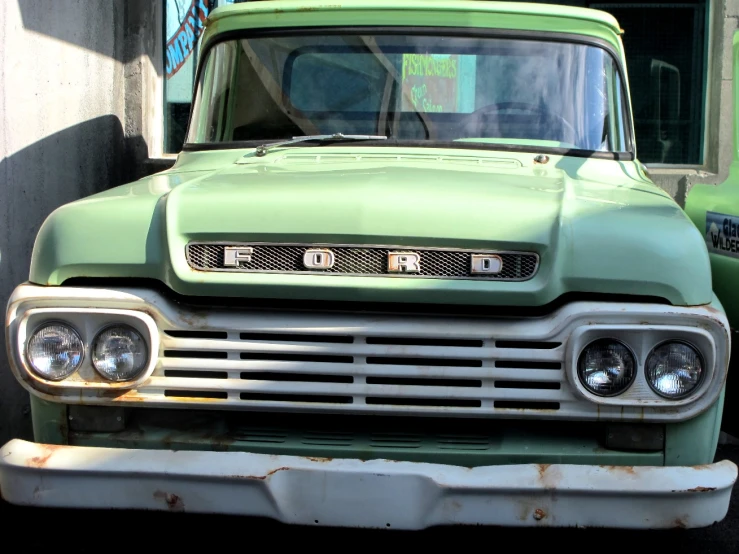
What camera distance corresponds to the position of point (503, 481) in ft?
7.68

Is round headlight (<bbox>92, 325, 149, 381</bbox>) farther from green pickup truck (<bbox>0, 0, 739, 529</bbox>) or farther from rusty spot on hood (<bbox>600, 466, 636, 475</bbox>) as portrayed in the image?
rusty spot on hood (<bbox>600, 466, 636, 475</bbox>)

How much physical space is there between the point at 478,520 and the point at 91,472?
1.00 metres

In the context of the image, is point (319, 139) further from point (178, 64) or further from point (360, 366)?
point (178, 64)

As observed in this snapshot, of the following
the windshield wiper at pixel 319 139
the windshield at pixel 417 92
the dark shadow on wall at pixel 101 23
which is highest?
the dark shadow on wall at pixel 101 23

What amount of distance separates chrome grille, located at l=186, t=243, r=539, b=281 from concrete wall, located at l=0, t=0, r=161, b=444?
88.8 inches

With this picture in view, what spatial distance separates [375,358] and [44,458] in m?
0.91

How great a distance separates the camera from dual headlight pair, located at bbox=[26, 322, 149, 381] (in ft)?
8.35

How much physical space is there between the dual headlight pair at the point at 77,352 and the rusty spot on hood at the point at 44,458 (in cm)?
18

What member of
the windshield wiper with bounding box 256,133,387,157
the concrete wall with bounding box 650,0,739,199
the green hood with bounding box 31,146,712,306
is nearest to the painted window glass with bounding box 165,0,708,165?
the concrete wall with bounding box 650,0,739,199

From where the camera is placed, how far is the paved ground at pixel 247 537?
106 inches

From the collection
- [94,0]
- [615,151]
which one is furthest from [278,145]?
[94,0]

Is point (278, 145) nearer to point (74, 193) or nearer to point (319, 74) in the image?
point (319, 74)

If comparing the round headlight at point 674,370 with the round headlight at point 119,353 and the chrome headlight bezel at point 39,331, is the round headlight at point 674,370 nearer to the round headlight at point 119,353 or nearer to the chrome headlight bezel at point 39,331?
the round headlight at point 119,353

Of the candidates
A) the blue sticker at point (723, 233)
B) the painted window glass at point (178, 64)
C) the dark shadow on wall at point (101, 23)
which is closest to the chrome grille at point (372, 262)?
the blue sticker at point (723, 233)
